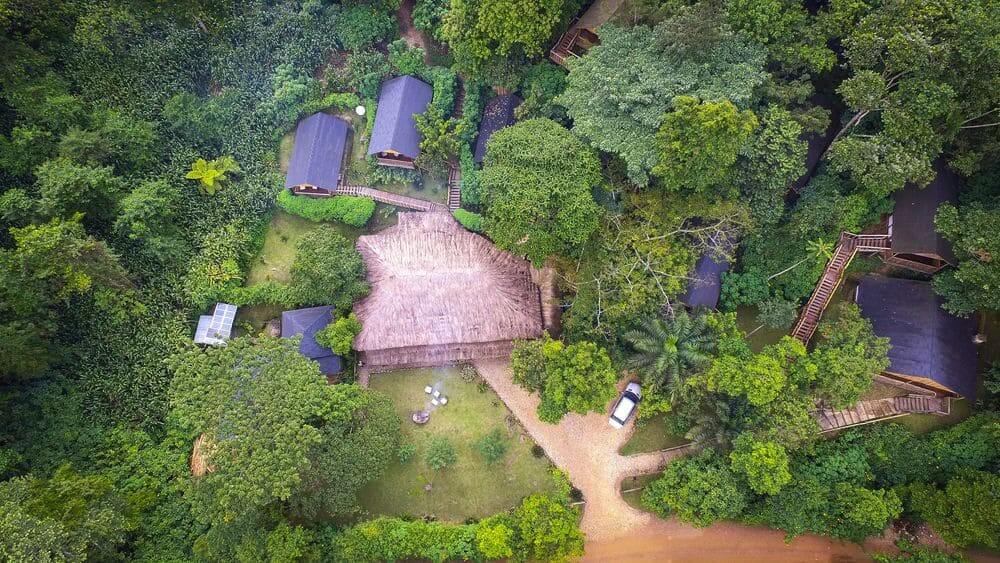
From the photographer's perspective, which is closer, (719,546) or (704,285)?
(719,546)

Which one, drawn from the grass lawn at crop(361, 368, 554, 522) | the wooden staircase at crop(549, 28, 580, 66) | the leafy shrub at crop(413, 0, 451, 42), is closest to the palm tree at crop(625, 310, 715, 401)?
the grass lawn at crop(361, 368, 554, 522)

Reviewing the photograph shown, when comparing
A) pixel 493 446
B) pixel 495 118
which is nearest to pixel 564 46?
pixel 495 118

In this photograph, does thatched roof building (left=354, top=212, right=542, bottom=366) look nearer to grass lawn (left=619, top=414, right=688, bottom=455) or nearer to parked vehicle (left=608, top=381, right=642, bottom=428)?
parked vehicle (left=608, top=381, right=642, bottom=428)

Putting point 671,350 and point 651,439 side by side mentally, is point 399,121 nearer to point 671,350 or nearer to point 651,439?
point 671,350

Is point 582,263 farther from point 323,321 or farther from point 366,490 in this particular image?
point 366,490

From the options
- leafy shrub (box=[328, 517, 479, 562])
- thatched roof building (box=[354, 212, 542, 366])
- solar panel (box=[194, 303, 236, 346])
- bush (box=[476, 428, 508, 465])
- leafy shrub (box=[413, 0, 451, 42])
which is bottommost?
leafy shrub (box=[328, 517, 479, 562])

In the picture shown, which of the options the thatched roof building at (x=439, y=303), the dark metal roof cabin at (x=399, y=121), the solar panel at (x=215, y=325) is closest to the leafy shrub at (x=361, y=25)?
the dark metal roof cabin at (x=399, y=121)
